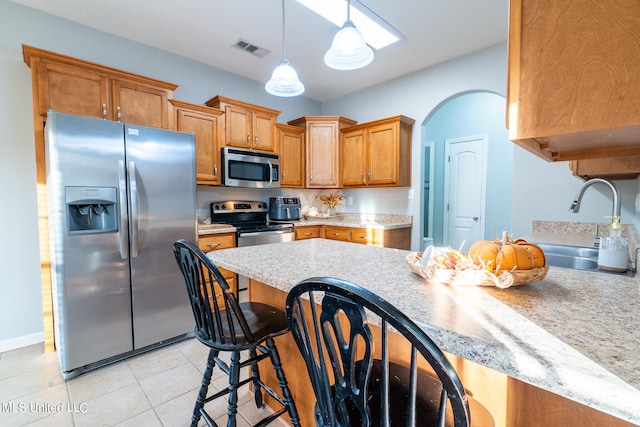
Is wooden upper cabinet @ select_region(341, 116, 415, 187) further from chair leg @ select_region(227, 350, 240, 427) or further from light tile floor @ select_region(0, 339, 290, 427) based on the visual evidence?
chair leg @ select_region(227, 350, 240, 427)

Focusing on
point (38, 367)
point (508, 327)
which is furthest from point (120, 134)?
point (508, 327)

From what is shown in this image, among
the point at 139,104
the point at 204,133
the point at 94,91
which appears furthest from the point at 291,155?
the point at 94,91

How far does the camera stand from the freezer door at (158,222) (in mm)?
2152

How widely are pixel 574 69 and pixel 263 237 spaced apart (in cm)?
276

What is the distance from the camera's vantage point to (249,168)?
331cm

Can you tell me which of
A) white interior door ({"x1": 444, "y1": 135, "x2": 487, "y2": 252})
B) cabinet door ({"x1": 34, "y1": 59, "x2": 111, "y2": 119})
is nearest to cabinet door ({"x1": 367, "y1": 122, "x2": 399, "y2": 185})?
white interior door ({"x1": 444, "y1": 135, "x2": 487, "y2": 252})

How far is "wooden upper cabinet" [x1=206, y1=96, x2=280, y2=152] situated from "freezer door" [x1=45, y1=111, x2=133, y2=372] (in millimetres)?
1268

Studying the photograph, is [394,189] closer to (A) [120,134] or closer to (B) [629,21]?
(A) [120,134]

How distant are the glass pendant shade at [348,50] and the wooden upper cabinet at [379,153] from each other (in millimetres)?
1820

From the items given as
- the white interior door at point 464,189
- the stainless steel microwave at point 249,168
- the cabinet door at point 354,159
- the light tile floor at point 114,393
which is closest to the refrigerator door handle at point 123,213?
the light tile floor at point 114,393

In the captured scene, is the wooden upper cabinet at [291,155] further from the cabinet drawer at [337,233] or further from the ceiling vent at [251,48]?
the ceiling vent at [251,48]

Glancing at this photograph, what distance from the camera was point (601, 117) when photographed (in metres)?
0.61

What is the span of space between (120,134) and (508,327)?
247cm

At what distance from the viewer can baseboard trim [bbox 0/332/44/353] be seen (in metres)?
2.29
